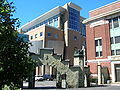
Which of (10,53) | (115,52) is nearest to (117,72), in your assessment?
(115,52)

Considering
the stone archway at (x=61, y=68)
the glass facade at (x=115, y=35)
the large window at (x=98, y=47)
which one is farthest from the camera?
the large window at (x=98, y=47)

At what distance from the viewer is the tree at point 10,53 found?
20.1 ft

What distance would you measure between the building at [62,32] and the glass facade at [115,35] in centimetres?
3450

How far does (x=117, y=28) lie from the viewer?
122 ft

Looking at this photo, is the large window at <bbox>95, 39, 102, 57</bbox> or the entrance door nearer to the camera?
the entrance door

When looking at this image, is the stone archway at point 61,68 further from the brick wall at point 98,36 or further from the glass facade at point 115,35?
the brick wall at point 98,36

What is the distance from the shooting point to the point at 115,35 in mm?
37469

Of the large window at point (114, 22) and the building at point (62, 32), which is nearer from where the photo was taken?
the large window at point (114, 22)

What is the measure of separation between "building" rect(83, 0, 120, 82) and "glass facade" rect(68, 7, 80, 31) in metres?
33.0

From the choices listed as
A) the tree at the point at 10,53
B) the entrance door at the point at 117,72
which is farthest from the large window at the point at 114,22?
the tree at the point at 10,53

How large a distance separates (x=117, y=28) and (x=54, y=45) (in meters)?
37.9

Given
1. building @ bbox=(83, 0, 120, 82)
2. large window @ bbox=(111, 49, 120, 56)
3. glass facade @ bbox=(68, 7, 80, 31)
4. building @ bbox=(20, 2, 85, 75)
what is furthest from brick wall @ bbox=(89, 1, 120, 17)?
glass facade @ bbox=(68, 7, 80, 31)

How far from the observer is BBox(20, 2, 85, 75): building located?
71688 millimetres

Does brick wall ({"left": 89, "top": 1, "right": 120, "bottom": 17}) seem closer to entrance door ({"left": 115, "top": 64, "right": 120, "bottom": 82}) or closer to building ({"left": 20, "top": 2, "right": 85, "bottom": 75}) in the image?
entrance door ({"left": 115, "top": 64, "right": 120, "bottom": 82})
